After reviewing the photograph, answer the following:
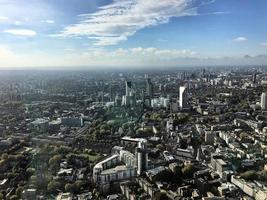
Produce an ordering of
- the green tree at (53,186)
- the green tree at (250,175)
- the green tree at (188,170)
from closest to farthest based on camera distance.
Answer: the green tree at (53,186) → the green tree at (250,175) → the green tree at (188,170)

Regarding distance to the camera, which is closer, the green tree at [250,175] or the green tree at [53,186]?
the green tree at [53,186]

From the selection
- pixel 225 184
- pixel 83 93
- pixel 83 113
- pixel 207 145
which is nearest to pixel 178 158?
pixel 207 145

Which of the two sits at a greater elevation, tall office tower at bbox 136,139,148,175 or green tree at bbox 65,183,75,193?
tall office tower at bbox 136,139,148,175

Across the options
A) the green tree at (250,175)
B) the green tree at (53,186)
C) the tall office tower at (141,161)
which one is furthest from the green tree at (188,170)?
the green tree at (53,186)

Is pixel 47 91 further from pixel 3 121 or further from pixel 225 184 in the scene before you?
pixel 225 184

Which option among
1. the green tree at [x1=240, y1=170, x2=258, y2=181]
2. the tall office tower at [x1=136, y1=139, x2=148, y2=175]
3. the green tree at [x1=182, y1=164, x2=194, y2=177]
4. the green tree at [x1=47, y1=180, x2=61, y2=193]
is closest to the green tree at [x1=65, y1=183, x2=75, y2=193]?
the green tree at [x1=47, y1=180, x2=61, y2=193]

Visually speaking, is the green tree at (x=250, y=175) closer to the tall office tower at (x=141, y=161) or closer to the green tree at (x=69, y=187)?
the tall office tower at (x=141, y=161)

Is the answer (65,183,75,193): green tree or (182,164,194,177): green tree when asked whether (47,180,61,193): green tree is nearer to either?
(65,183,75,193): green tree

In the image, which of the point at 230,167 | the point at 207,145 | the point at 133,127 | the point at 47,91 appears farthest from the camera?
the point at 47,91

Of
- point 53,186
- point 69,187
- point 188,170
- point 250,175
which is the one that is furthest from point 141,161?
point 250,175

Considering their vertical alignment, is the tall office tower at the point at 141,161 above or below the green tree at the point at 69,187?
above

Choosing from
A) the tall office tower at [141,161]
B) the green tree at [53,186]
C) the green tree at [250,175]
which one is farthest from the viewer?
the tall office tower at [141,161]
